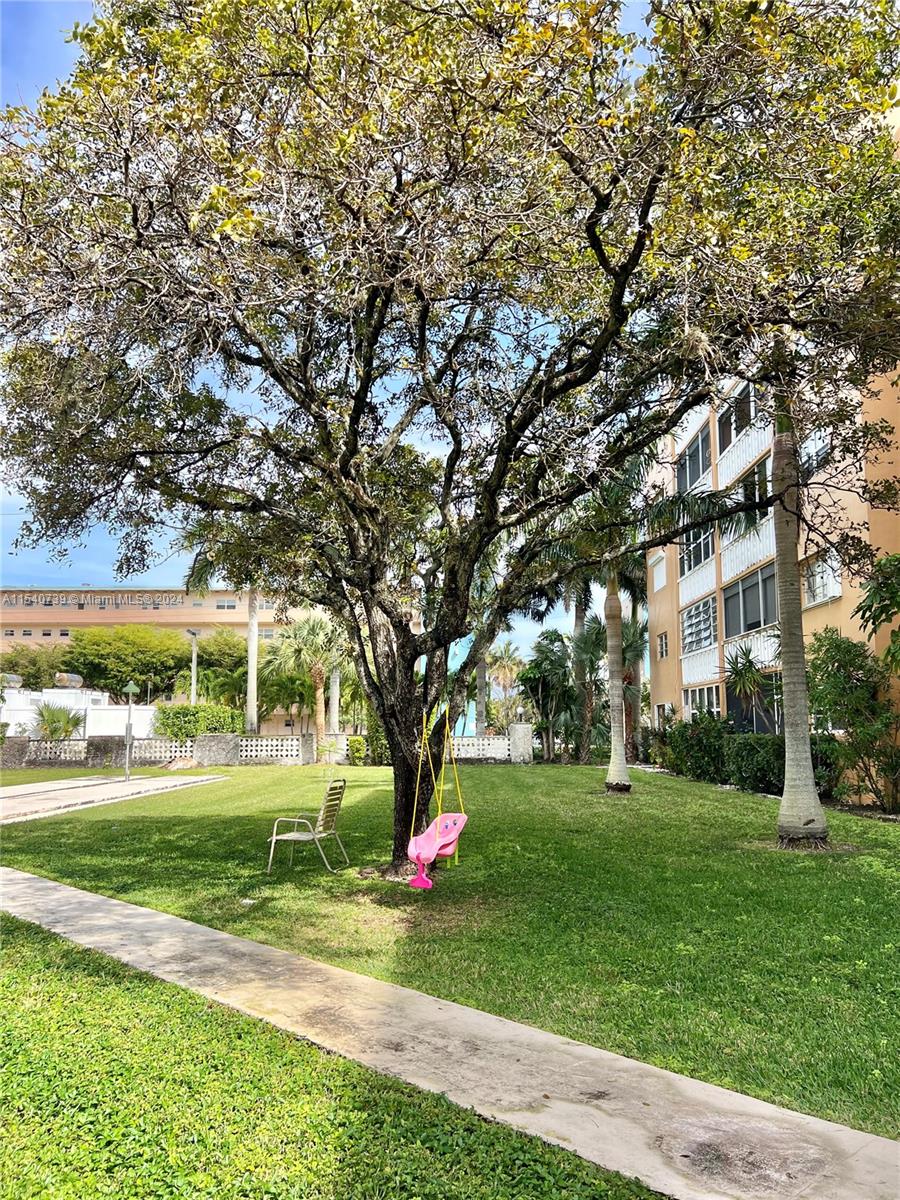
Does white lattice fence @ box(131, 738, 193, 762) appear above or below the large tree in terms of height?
below

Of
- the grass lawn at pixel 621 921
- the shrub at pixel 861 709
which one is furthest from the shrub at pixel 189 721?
the shrub at pixel 861 709

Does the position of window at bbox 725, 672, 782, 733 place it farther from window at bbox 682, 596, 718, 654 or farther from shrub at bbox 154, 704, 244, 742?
shrub at bbox 154, 704, 244, 742

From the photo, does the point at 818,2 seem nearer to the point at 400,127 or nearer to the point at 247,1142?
the point at 400,127

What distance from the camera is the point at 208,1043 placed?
466cm

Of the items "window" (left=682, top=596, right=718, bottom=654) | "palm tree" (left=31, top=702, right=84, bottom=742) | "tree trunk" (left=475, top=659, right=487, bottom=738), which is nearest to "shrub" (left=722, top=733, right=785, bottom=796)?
"window" (left=682, top=596, right=718, bottom=654)

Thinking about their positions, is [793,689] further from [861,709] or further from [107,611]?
[107,611]

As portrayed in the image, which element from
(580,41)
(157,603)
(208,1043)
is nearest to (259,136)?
(580,41)

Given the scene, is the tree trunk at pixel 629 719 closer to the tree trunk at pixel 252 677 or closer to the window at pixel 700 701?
the window at pixel 700 701

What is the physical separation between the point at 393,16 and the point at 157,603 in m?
70.7

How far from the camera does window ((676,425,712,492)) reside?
2631 centimetres

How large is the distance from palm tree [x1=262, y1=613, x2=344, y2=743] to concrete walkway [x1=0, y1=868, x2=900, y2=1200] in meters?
29.0

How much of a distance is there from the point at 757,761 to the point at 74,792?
1609 centimetres

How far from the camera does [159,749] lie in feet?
110

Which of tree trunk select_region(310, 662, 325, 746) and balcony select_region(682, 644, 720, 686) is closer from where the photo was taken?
balcony select_region(682, 644, 720, 686)
